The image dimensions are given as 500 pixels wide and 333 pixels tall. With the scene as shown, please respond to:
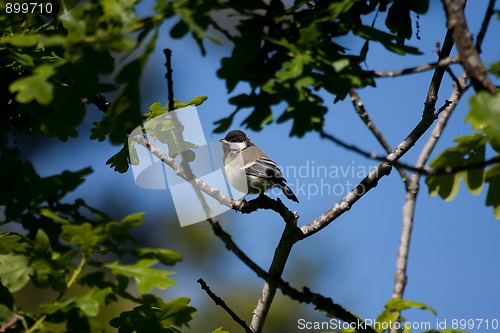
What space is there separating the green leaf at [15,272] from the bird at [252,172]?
2.88 m

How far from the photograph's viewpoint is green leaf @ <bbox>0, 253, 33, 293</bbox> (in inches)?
101

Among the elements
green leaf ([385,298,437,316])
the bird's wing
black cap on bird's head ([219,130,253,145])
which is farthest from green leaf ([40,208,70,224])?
black cap on bird's head ([219,130,253,145])

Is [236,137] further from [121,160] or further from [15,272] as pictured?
[15,272]

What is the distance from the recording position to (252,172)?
586 cm

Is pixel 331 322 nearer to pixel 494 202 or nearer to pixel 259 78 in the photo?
pixel 494 202

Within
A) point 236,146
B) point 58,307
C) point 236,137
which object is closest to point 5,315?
point 58,307

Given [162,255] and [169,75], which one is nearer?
[162,255]

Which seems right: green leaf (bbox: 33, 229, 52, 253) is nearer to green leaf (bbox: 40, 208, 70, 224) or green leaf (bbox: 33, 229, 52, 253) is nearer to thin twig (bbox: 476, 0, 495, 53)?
green leaf (bbox: 40, 208, 70, 224)

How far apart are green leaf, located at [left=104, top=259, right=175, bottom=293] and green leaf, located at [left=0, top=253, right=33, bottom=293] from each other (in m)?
0.35

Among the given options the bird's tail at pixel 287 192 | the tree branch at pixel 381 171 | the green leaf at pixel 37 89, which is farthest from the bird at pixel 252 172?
the green leaf at pixel 37 89

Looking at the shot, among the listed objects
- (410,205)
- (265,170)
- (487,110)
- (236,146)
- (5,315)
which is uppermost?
(236,146)

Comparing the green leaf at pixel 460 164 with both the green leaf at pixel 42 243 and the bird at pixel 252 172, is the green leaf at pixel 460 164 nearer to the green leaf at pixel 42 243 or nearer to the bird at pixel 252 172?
the green leaf at pixel 42 243

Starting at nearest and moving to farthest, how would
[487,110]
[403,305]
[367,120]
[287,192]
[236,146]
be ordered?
[487,110] → [403,305] → [367,120] → [287,192] → [236,146]

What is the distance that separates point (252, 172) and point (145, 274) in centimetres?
344
